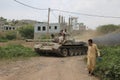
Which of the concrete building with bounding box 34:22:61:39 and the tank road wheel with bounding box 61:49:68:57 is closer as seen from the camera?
the tank road wheel with bounding box 61:49:68:57

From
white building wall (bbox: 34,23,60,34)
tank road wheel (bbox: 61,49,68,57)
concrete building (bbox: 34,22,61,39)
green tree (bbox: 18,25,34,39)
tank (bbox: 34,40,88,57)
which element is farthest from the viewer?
green tree (bbox: 18,25,34,39)

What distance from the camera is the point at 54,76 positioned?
13961 millimetres

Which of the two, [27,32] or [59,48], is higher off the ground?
[27,32]

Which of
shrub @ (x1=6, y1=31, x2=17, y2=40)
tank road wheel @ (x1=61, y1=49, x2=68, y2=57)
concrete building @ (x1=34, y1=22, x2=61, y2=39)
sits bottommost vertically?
tank road wheel @ (x1=61, y1=49, x2=68, y2=57)

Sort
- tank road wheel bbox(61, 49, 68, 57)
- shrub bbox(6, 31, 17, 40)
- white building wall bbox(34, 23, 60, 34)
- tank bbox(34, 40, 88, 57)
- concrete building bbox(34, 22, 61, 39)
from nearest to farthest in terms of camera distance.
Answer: tank bbox(34, 40, 88, 57) < tank road wheel bbox(61, 49, 68, 57) < shrub bbox(6, 31, 17, 40) < white building wall bbox(34, 23, 60, 34) < concrete building bbox(34, 22, 61, 39)

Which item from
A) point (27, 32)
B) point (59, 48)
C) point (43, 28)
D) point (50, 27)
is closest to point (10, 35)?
point (43, 28)

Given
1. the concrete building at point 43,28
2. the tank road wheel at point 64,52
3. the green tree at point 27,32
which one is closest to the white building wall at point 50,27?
the concrete building at point 43,28

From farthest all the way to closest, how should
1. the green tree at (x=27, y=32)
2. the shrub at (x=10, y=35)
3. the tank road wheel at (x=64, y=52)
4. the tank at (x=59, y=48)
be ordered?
the green tree at (x=27, y=32), the shrub at (x=10, y=35), the tank road wheel at (x=64, y=52), the tank at (x=59, y=48)

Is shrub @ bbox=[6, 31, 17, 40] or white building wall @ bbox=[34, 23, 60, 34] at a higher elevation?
white building wall @ bbox=[34, 23, 60, 34]

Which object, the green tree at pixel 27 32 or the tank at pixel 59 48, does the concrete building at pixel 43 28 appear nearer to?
the green tree at pixel 27 32

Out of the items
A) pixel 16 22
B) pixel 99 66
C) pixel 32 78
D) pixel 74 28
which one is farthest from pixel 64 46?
pixel 16 22

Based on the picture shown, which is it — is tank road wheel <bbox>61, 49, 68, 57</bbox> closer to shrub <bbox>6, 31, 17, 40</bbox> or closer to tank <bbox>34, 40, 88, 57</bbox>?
tank <bbox>34, 40, 88, 57</bbox>

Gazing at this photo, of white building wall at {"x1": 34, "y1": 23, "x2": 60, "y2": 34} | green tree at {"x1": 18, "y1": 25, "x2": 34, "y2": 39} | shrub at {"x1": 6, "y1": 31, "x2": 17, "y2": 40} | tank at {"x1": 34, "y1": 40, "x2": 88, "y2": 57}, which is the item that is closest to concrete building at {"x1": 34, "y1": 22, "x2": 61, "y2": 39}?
white building wall at {"x1": 34, "y1": 23, "x2": 60, "y2": 34}

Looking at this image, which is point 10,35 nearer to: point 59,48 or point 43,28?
point 43,28
